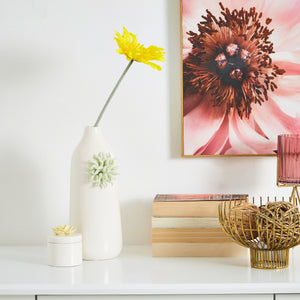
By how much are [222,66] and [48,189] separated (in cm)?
64

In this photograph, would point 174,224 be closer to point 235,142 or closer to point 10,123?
point 235,142

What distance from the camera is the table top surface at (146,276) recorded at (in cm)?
107

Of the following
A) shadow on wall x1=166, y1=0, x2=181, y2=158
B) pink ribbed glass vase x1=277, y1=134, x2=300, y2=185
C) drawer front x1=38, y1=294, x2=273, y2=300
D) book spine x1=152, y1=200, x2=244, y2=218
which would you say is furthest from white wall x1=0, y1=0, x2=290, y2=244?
drawer front x1=38, y1=294, x2=273, y2=300

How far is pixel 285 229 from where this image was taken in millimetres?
1140

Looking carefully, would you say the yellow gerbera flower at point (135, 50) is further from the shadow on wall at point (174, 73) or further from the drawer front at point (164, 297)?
the drawer front at point (164, 297)

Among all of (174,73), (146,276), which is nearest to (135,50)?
(174,73)

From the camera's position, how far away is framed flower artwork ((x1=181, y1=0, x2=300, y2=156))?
147cm

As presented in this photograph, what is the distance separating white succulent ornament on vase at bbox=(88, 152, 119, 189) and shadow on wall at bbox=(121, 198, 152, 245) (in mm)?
245

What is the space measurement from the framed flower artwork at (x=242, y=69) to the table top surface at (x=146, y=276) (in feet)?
1.23

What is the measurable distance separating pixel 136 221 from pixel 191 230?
0.26 meters

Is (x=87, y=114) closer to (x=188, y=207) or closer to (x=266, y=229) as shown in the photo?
(x=188, y=207)

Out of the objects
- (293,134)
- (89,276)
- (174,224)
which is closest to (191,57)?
(293,134)

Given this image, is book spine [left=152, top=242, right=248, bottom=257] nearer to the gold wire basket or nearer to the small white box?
the gold wire basket

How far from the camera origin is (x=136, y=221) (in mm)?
1514
